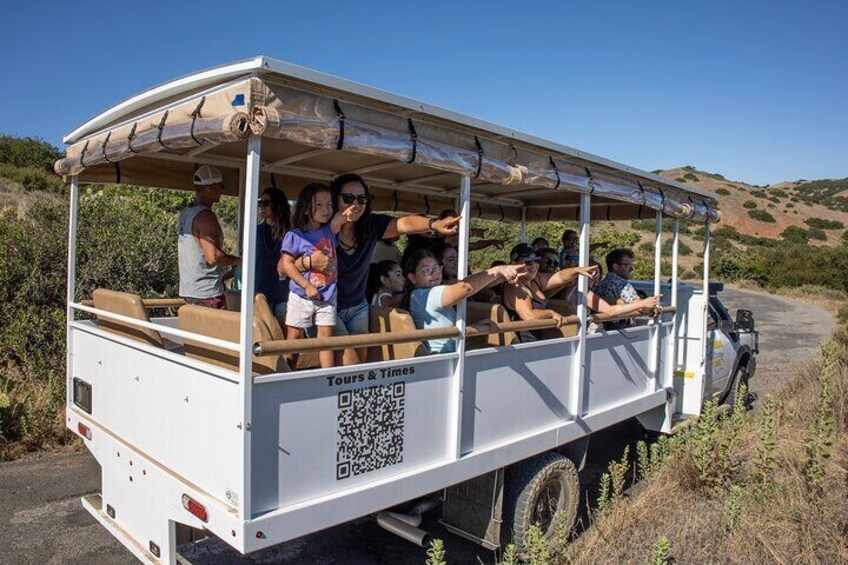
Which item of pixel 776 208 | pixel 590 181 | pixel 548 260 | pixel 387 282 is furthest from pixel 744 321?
pixel 776 208

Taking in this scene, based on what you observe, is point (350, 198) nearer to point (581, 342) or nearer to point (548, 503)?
point (581, 342)

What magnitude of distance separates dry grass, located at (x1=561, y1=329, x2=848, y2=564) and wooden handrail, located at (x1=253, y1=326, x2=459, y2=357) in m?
1.41

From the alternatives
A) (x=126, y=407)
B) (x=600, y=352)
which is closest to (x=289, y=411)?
(x=126, y=407)

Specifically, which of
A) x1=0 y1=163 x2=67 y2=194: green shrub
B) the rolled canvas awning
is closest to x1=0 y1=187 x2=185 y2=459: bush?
the rolled canvas awning

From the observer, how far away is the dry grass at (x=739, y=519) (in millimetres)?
3592

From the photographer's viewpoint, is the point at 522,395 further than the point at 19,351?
No

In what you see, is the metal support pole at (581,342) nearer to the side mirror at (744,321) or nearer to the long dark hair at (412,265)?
the long dark hair at (412,265)

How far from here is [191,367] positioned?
120 inches

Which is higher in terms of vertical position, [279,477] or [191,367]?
[191,367]

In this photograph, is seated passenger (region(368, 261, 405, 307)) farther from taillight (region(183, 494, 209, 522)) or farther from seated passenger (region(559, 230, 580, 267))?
seated passenger (region(559, 230, 580, 267))

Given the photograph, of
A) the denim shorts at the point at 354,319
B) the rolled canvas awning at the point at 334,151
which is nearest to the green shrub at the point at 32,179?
the rolled canvas awning at the point at 334,151

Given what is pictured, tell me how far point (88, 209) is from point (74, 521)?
5794mm

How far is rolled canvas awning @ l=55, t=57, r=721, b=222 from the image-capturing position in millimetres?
2713

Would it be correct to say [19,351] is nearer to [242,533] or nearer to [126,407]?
[126,407]
